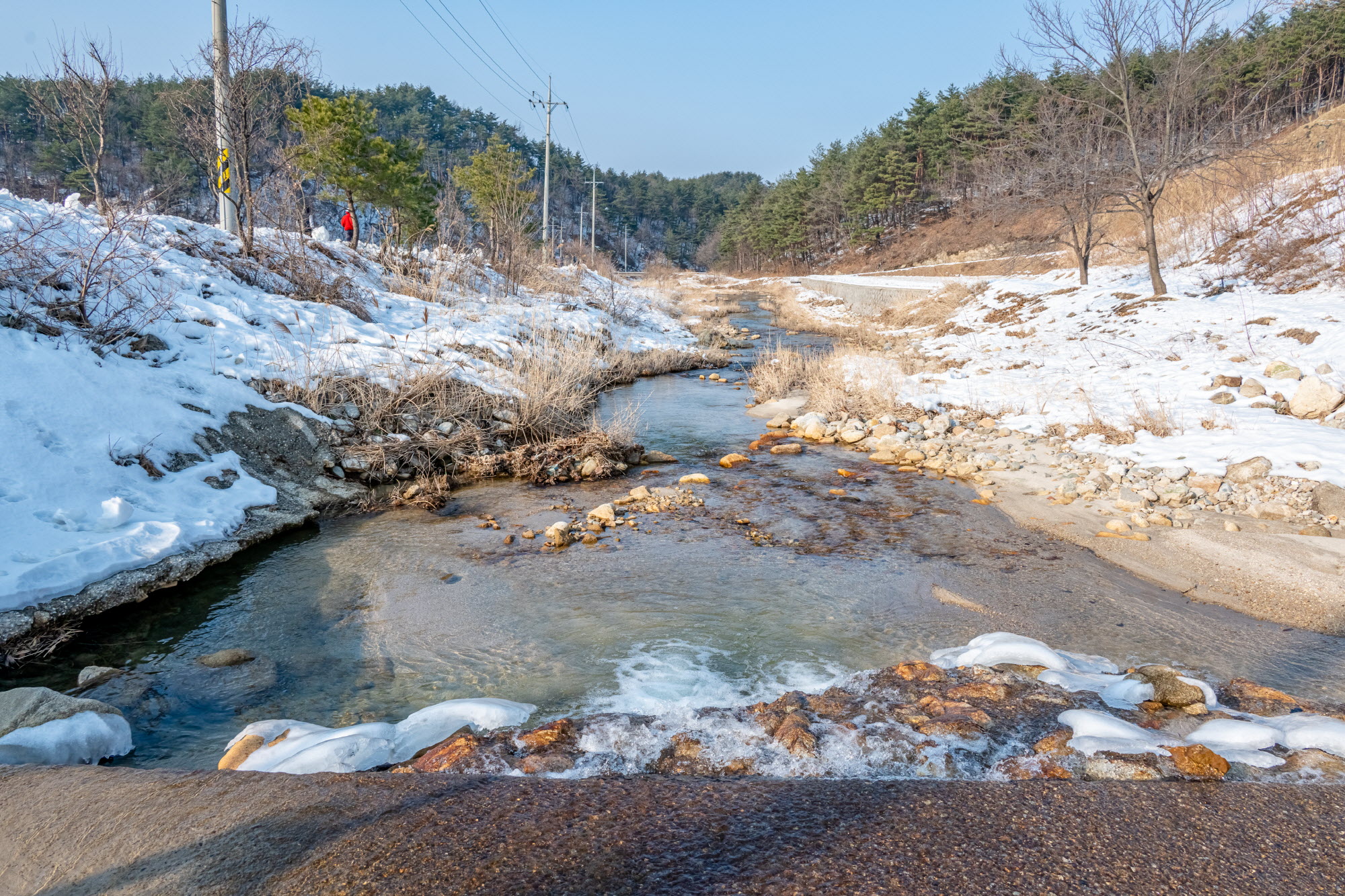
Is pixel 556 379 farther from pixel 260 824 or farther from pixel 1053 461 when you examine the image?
pixel 260 824

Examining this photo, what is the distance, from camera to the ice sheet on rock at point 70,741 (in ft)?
9.30

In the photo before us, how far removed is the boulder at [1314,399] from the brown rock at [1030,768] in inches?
298

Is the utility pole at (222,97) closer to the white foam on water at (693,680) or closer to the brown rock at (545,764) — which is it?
the white foam on water at (693,680)

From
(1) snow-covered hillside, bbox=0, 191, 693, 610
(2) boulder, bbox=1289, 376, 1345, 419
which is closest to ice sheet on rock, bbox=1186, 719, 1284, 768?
(1) snow-covered hillside, bbox=0, 191, 693, 610

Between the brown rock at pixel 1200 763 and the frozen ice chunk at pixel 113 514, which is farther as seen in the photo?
the frozen ice chunk at pixel 113 514

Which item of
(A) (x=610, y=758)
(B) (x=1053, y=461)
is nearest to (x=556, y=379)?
(B) (x=1053, y=461)

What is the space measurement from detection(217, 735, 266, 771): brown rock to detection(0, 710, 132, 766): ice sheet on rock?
0.54 m

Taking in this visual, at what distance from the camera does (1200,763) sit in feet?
7.90

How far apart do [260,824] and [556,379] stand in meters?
7.69

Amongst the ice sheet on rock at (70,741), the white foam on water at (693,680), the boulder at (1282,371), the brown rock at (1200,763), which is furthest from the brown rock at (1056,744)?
the boulder at (1282,371)

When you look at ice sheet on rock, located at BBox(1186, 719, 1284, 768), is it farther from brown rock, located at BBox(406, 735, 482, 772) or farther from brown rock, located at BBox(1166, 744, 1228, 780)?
brown rock, located at BBox(406, 735, 482, 772)

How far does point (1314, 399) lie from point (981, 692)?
7314 mm

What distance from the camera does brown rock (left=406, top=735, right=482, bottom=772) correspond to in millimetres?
2803

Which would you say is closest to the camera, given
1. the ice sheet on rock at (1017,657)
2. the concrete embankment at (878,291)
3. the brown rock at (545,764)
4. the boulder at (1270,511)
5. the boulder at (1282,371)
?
the brown rock at (545,764)
